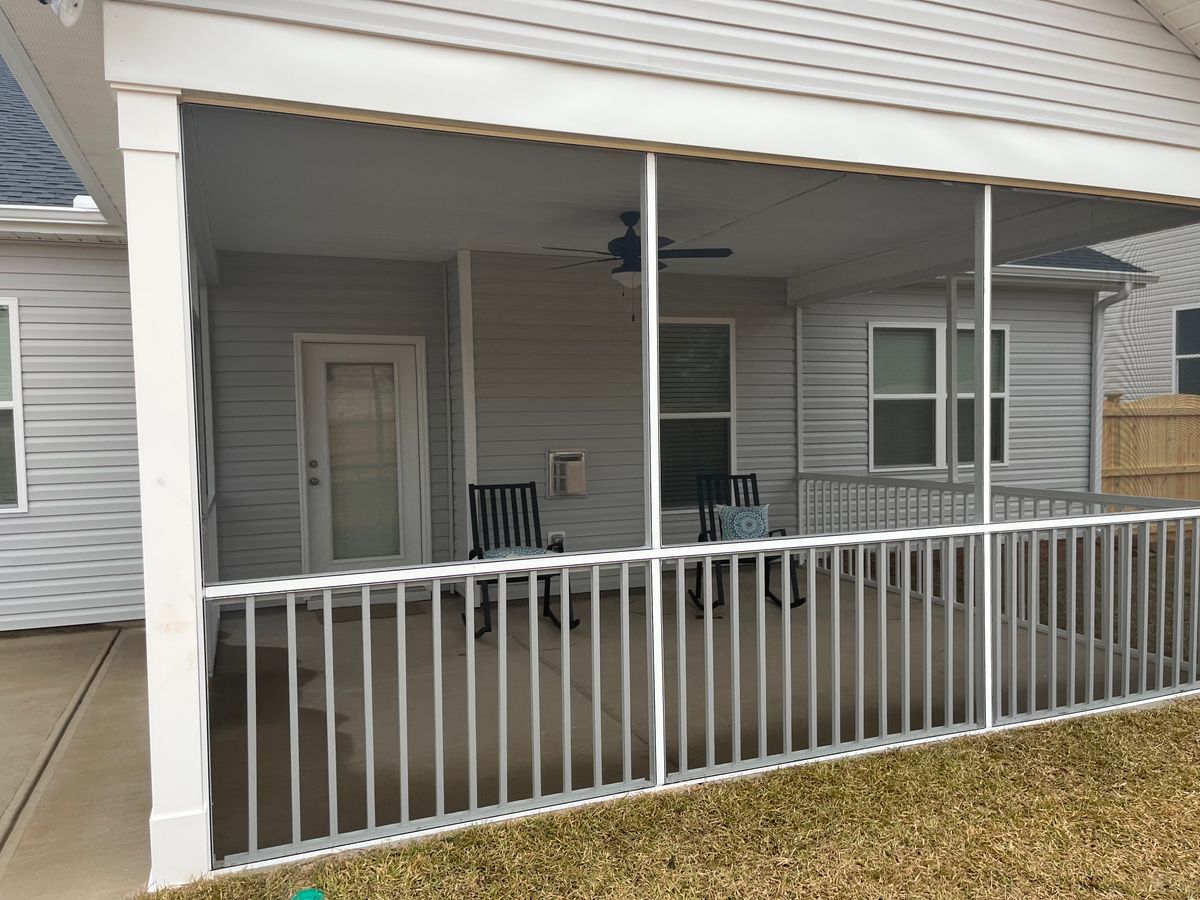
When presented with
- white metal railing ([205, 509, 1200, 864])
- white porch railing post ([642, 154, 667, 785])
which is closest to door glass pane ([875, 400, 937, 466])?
white metal railing ([205, 509, 1200, 864])

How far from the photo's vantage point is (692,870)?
244 cm

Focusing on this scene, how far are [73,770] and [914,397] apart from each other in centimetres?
646

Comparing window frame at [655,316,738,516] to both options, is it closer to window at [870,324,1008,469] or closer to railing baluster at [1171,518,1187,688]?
window at [870,324,1008,469]

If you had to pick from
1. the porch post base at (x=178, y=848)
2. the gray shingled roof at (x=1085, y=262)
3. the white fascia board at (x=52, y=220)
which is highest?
the gray shingled roof at (x=1085, y=262)

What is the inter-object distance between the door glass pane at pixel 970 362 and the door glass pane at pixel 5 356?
6924 mm

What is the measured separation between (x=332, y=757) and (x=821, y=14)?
115 inches

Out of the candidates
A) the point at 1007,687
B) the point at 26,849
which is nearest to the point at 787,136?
the point at 1007,687

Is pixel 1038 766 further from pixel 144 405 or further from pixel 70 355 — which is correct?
pixel 70 355

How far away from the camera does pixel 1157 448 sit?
5777 mm

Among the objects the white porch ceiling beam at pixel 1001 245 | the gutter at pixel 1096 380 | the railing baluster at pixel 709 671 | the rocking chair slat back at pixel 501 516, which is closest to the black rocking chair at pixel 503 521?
the rocking chair slat back at pixel 501 516

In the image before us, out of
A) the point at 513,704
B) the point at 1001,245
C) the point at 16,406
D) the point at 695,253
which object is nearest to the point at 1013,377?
the point at 1001,245

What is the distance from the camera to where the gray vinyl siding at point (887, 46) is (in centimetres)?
262

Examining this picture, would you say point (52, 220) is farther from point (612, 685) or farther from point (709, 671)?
point (709, 671)

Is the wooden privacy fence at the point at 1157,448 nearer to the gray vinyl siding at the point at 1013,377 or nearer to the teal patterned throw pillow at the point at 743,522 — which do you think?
the gray vinyl siding at the point at 1013,377
